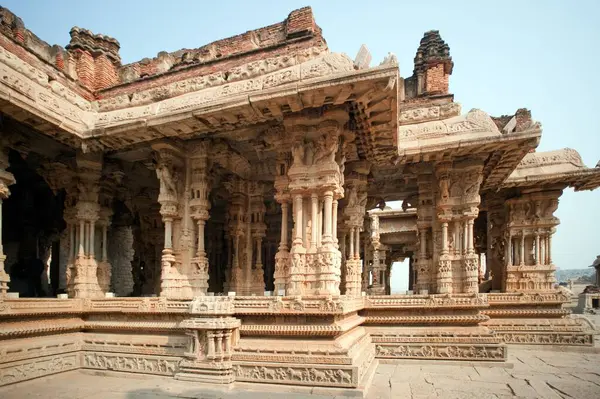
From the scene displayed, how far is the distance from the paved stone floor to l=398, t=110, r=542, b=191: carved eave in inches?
217

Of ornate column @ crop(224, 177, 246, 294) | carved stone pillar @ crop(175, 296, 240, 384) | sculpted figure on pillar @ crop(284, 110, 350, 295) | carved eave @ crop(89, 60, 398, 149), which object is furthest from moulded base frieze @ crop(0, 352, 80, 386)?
sculpted figure on pillar @ crop(284, 110, 350, 295)

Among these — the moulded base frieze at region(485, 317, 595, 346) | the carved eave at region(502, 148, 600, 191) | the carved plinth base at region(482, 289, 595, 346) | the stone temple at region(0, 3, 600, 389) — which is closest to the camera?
the stone temple at region(0, 3, 600, 389)

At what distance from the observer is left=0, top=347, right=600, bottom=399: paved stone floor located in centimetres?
679

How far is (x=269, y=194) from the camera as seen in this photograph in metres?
15.0

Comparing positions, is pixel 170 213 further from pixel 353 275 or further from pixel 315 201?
pixel 353 275

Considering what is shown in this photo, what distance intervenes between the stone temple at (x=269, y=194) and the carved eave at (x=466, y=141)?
5cm

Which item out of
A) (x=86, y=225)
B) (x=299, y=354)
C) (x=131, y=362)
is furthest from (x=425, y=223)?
(x=86, y=225)

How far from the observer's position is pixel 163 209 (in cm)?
934

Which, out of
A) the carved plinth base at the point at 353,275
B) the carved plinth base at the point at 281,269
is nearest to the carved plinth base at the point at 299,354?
the carved plinth base at the point at 281,269

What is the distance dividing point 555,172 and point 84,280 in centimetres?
Answer: 1484

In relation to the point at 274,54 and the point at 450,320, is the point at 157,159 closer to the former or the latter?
the point at 274,54

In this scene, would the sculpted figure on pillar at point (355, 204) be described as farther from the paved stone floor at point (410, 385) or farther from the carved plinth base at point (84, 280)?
the carved plinth base at point (84, 280)

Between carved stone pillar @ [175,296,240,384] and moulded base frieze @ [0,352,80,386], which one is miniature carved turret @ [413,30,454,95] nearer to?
carved stone pillar @ [175,296,240,384]

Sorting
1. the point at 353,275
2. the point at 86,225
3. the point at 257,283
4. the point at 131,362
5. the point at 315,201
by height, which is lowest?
the point at 131,362
